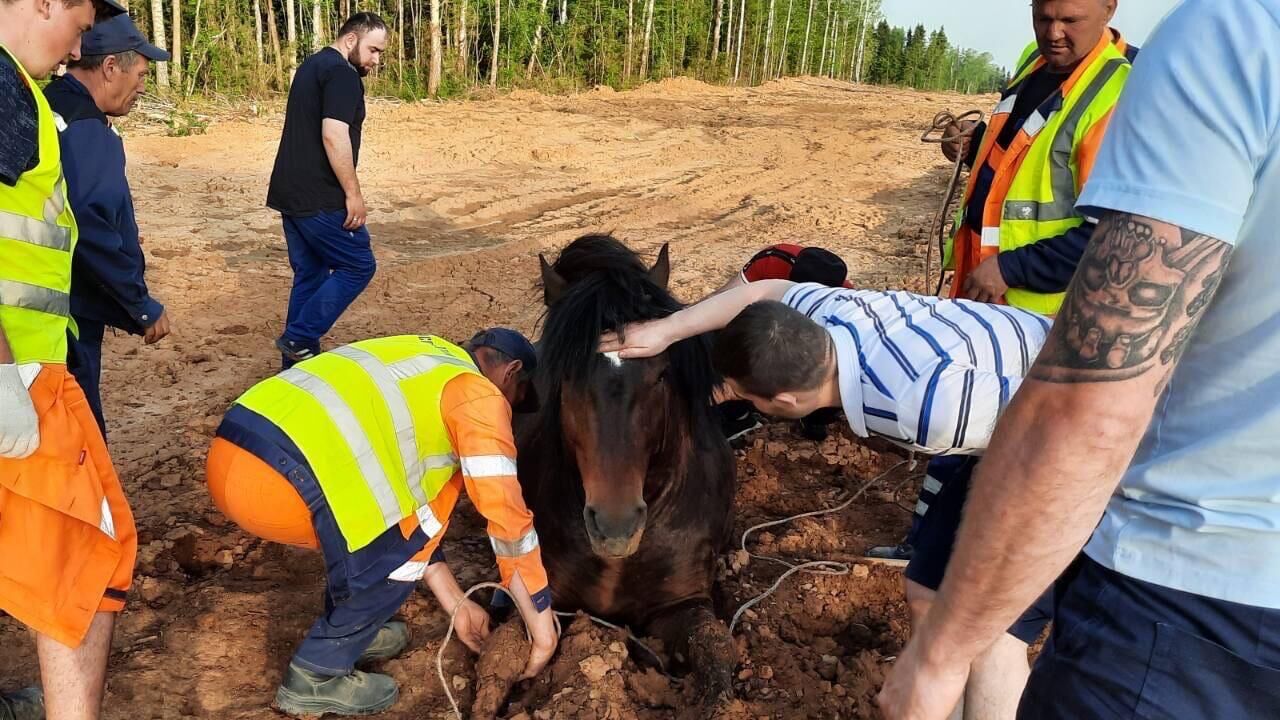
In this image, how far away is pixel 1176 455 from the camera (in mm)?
1218

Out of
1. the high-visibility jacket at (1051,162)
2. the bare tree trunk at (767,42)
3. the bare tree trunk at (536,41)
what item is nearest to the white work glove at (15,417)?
the high-visibility jacket at (1051,162)

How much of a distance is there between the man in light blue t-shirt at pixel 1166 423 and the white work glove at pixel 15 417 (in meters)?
2.12

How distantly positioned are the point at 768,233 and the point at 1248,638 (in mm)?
8953

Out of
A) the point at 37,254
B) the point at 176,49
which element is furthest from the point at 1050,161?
the point at 176,49

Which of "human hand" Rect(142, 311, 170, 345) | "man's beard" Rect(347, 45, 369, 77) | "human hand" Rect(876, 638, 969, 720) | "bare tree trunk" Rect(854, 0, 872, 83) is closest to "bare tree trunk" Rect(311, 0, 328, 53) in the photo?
"man's beard" Rect(347, 45, 369, 77)

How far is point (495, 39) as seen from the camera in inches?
813

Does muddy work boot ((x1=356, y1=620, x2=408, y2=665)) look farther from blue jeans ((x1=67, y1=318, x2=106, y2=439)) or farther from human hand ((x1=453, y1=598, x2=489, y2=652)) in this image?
blue jeans ((x1=67, y1=318, x2=106, y2=439))

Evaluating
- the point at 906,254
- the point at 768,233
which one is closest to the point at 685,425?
the point at 906,254

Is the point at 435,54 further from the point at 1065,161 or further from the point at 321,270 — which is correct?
the point at 1065,161

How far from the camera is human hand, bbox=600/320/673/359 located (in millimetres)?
2762

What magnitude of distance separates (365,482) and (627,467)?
0.86m

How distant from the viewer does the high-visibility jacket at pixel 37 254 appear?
87.0 inches

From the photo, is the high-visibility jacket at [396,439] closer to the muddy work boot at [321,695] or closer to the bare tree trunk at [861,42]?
the muddy work boot at [321,695]

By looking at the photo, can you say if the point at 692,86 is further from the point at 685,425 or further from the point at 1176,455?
the point at 1176,455
